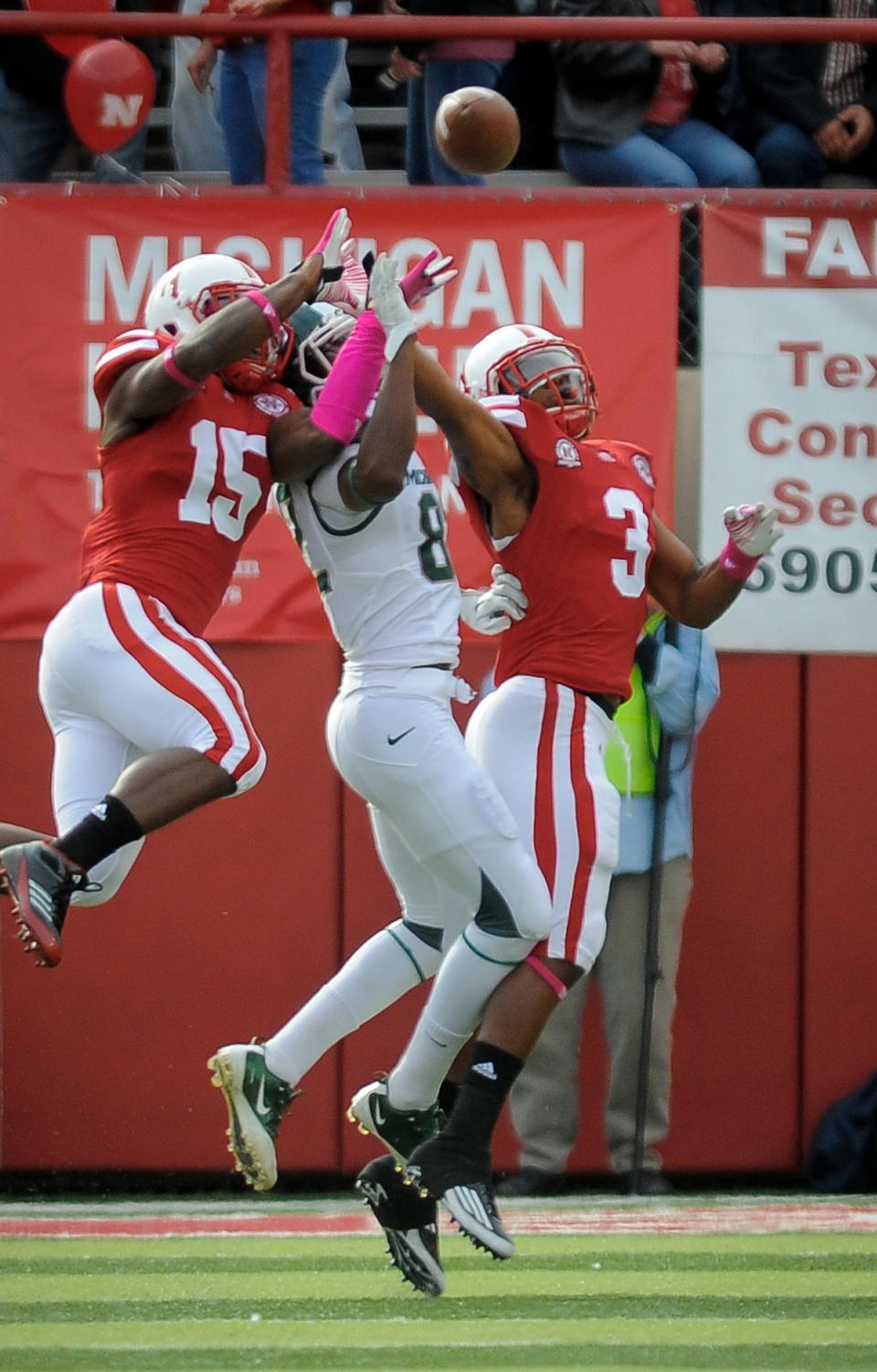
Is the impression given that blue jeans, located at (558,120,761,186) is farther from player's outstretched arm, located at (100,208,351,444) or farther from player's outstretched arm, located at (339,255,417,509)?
player's outstretched arm, located at (339,255,417,509)

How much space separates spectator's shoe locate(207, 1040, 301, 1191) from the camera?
516cm

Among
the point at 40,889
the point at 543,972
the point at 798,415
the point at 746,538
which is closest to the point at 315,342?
the point at 746,538

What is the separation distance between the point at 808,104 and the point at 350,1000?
13.8 feet

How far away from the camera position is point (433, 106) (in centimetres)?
764

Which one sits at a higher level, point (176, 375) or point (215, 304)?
point (215, 304)

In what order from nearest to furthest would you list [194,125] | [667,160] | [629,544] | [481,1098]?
1. [481,1098]
2. [629,544]
3. [667,160]
4. [194,125]

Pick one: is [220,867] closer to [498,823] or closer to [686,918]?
[686,918]

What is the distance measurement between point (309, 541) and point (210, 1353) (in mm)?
1849

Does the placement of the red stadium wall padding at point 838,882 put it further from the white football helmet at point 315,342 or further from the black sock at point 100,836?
the black sock at point 100,836

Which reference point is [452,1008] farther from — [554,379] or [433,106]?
[433,106]

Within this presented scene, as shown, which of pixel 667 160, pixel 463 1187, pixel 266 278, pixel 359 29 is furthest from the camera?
pixel 667 160

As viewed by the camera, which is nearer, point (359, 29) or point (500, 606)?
point (500, 606)

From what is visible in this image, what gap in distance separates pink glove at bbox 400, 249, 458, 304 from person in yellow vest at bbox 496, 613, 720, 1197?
94.2 inches

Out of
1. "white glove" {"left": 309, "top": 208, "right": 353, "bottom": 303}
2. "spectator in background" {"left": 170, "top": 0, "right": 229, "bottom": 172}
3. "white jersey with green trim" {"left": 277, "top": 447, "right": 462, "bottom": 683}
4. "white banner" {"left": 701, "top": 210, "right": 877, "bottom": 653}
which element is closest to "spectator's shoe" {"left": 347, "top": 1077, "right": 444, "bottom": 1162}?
"white jersey with green trim" {"left": 277, "top": 447, "right": 462, "bottom": 683}
